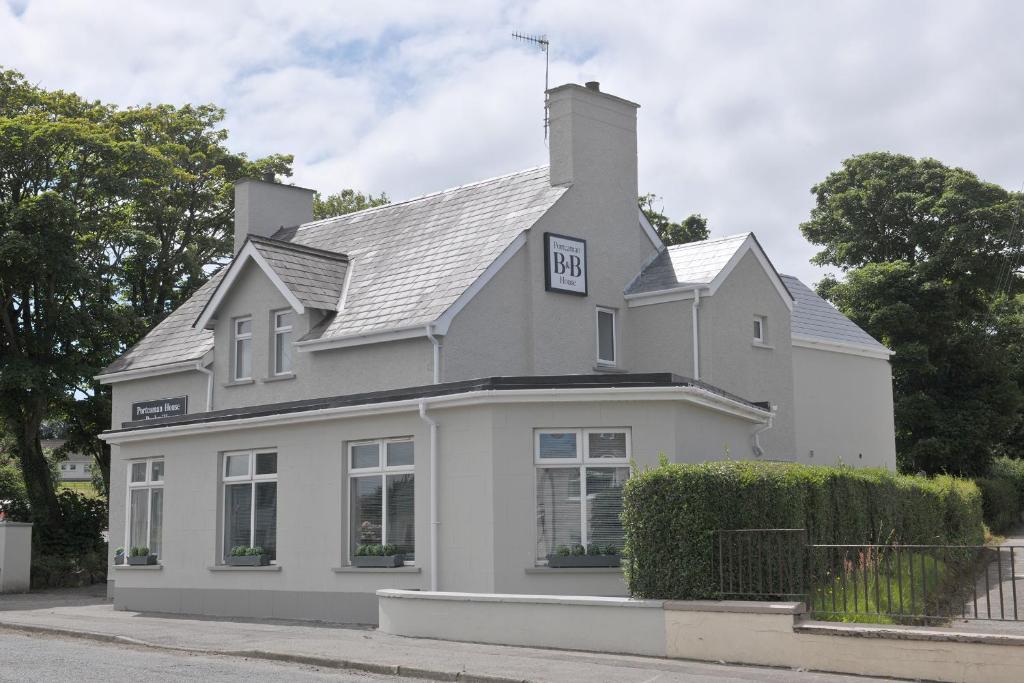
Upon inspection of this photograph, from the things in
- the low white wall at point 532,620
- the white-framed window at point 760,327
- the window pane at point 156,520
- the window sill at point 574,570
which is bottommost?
the low white wall at point 532,620

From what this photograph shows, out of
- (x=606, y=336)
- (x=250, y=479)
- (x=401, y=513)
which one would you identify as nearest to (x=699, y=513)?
(x=401, y=513)

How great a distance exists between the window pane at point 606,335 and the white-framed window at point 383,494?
7.05 m

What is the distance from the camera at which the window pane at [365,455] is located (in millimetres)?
19141

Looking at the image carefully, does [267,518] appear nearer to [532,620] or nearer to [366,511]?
[366,511]

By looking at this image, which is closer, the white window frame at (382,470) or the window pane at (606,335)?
the white window frame at (382,470)

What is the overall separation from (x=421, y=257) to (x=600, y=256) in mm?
3751

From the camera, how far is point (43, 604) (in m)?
25.0

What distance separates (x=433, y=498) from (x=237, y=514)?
5.12m

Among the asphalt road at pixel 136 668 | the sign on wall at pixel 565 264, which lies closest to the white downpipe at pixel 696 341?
the sign on wall at pixel 565 264

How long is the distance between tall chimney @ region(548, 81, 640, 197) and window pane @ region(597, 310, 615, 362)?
8.72 ft

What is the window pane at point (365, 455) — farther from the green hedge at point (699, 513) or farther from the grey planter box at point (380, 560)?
the green hedge at point (699, 513)

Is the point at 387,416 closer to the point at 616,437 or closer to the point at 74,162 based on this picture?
the point at 616,437

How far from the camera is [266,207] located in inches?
1270

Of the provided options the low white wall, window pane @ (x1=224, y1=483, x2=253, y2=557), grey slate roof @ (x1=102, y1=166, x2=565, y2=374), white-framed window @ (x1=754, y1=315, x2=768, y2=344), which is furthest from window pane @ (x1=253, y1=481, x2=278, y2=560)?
white-framed window @ (x1=754, y1=315, x2=768, y2=344)
